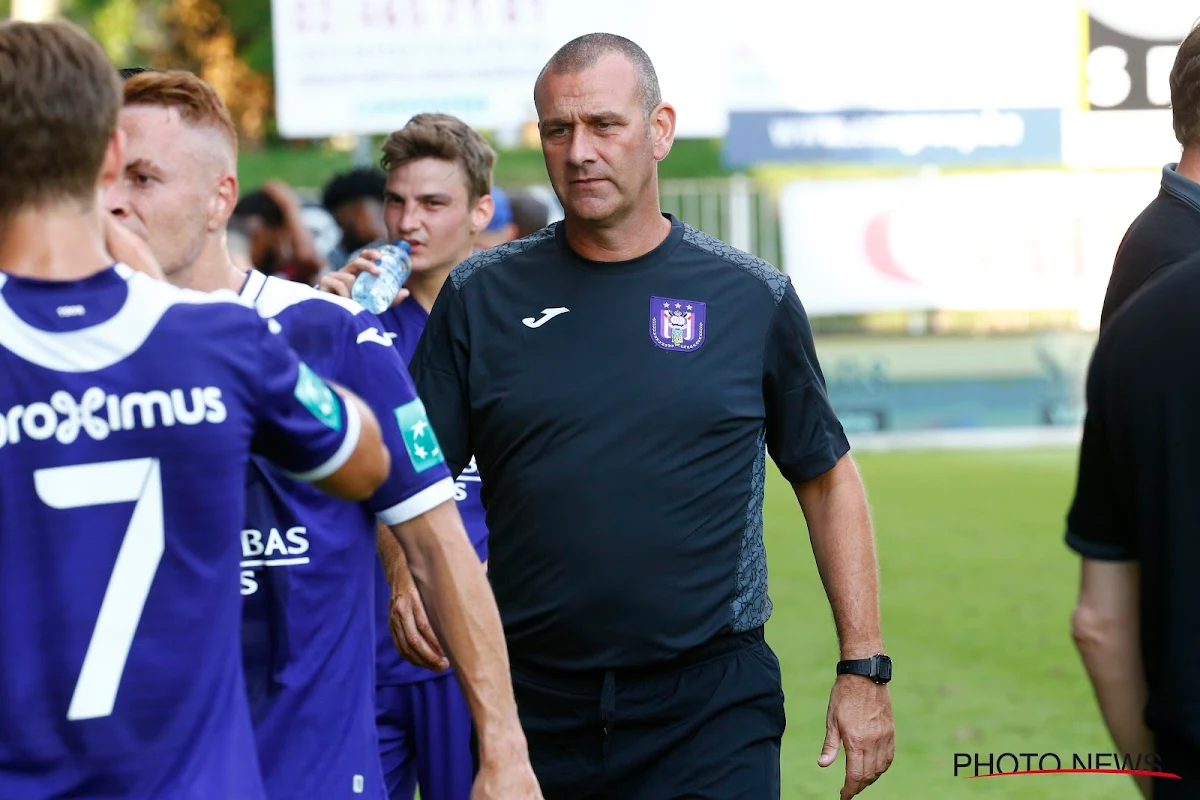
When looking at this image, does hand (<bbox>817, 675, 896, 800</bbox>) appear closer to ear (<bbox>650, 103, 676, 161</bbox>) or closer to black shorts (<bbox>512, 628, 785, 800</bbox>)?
black shorts (<bbox>512, 628, 785, 800</bbox>)

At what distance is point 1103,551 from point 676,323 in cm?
157

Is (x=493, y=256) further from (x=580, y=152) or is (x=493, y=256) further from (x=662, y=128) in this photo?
(x=662, y=128)

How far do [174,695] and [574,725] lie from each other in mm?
1567

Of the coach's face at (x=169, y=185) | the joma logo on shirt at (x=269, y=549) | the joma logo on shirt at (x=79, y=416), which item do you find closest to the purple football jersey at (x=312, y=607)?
the joma logo on shirt at (x=269, y=549)

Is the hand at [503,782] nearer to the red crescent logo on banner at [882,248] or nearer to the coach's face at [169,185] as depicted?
the coach's face at [169,185]

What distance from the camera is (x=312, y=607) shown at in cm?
332

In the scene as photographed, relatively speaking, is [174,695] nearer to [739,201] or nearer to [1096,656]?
[1096,656]

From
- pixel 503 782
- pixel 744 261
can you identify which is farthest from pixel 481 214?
pixel 503 782

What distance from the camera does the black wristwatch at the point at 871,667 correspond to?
400 centimetres

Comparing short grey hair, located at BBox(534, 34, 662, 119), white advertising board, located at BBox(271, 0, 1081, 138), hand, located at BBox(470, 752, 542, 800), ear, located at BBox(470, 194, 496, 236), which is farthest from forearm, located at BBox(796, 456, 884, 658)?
white advertising board, located at BBox(271, 0, 1081, 138)

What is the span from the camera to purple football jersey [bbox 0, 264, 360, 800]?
2.34m

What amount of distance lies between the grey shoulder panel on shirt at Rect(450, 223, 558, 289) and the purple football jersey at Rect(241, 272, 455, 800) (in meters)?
0.77
